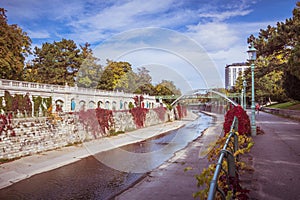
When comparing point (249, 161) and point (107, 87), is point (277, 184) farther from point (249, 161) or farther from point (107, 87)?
point (107, 87)

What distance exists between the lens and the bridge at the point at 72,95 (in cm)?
2640

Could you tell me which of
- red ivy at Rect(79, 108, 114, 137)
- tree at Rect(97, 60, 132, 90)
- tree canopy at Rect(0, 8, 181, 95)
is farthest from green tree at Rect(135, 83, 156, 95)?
red ivy at Rect(79, 108, 114, 137)

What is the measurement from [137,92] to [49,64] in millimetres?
22489

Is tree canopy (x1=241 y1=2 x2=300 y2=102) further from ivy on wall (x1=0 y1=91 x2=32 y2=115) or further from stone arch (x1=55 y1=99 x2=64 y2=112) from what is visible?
ivy on wall (x1=0 y1=91 x2=32 y2=115)

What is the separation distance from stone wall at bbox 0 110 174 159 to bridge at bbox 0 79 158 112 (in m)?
9.16

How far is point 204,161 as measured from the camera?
9.98 m

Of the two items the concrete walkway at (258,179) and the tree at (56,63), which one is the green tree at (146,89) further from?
the concrete walkway at (258,179)

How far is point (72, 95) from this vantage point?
3247 centimetres

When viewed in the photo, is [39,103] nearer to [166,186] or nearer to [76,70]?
[166,186]

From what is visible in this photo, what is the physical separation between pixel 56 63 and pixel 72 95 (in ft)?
57.9

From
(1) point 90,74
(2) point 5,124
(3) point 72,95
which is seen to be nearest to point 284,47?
(2) point 5,124

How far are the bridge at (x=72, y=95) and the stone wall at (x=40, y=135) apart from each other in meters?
9.16

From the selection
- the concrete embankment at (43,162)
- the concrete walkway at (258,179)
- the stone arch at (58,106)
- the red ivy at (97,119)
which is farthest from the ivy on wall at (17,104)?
the concrete walkway at (258,179)

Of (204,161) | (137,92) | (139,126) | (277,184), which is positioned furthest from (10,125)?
(137,92)
